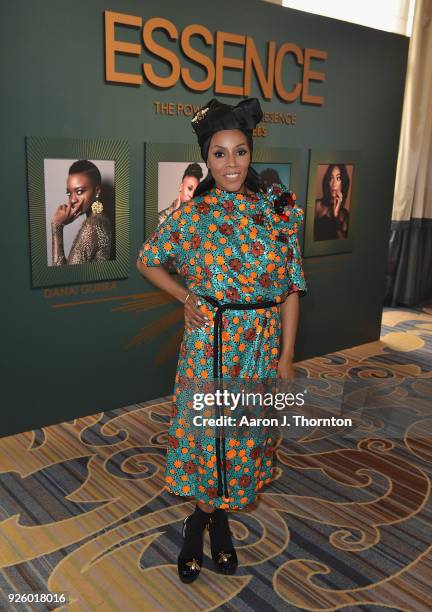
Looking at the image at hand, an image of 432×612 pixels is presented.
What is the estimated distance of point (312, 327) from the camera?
176 inches

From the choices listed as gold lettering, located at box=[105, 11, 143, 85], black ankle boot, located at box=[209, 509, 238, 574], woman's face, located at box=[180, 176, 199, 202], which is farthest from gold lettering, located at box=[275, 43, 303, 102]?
black ankle boot, located at box=[209, 509, 238, 574]

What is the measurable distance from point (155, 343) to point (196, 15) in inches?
76.5

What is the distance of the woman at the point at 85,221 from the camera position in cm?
305

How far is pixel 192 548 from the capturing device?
7.22 ft

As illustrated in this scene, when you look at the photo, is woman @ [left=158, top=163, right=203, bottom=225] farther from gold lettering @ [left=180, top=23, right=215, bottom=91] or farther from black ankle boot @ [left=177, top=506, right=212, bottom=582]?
black ankle boot @ [left=177, top=506, right=212, bottom=582]

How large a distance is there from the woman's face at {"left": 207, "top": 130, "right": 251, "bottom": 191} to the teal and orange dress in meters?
0.06

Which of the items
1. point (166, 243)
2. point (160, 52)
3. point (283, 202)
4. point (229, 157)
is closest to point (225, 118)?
point (229, 157)

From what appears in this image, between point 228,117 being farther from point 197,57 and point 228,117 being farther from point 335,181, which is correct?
point 335,181

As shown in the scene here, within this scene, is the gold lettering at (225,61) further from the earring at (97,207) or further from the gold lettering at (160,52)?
the earring at (97,207)

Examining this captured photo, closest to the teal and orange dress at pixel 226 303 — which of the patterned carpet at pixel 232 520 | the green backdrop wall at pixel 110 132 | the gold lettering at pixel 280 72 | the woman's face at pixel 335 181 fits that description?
the patterned carpet at pixel 232 520

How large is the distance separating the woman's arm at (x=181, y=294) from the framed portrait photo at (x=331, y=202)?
7.69 feet

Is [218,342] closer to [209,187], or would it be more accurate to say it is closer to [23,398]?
[209,187]

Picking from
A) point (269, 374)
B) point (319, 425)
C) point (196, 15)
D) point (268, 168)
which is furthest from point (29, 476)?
point (196, 15)

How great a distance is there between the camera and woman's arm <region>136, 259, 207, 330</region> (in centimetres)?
196
